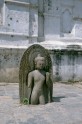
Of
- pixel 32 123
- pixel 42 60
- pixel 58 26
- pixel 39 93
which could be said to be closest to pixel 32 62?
pixel 42 60

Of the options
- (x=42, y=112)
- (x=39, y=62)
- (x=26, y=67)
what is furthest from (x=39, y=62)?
(x=42, y=112)

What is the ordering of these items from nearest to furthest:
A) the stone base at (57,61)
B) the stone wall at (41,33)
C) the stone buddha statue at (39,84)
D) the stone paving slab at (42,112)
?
the stone paving slab at (42,112), the stone buddha statue at (39,84), the stone base at (57,61), the stone wall at (41,33)

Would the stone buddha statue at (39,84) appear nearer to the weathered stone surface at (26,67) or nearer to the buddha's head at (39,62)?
the buddha's head at (39,62)

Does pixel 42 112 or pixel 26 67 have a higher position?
pixel 26 67

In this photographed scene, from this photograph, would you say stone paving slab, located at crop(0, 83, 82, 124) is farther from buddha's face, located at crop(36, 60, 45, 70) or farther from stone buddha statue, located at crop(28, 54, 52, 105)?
buddha's face, located at crop(36, 60, 45, 70)

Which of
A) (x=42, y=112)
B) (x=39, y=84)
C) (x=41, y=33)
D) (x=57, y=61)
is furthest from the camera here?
(x=41, y=33)

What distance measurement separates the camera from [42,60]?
570 centimetres

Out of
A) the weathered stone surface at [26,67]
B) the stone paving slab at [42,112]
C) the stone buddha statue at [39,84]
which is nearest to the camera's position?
the stone paving slab at [42,112]

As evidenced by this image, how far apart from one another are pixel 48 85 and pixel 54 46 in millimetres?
4761

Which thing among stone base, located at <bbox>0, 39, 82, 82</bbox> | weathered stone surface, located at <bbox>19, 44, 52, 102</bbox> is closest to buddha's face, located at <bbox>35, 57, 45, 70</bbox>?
weathered stone surface, located at <bbox>19, 44, 52, 102</bbox>

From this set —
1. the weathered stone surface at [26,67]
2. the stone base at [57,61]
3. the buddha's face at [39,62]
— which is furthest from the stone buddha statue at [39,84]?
the stone base at [57,61]

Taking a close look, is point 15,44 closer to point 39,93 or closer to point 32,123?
point 39,93

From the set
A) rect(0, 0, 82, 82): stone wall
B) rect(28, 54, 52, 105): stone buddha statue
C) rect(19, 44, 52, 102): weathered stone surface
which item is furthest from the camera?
rect(0, 0, 82, 82): stone wall

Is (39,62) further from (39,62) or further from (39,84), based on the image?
(39,84)
